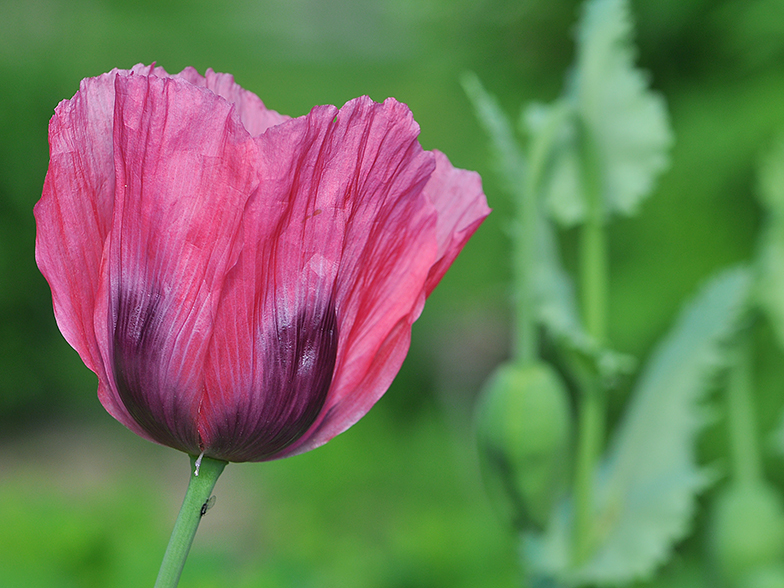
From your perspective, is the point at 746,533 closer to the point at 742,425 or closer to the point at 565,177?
the point at 742,425

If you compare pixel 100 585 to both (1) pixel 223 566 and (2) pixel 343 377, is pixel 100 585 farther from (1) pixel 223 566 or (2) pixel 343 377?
(2) pixel 343 377

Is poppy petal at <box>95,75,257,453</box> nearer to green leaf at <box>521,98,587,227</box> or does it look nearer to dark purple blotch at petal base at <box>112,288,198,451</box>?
dark purple blotch at petal base at <box>112,288,198,451</box>

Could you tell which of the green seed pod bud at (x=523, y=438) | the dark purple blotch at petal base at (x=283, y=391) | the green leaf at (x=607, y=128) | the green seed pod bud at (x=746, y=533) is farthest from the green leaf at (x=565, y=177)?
the dark purple blotch at petal base at (x=283, y=391)

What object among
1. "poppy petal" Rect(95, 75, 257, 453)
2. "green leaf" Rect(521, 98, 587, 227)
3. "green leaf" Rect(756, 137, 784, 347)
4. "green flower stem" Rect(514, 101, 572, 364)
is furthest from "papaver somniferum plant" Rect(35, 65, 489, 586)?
"green leaf" Rect(756, 137, 784, 347)

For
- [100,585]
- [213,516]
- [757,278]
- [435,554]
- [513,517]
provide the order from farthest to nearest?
[213,516] < [435,554] < [100,585] < [757,278] < [513,517]

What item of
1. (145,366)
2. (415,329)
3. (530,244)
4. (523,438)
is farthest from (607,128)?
(415,329)

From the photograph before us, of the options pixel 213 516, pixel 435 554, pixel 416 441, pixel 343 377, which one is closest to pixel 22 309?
pixel 213 516

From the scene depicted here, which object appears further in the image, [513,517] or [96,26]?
[96,26]
